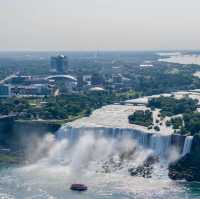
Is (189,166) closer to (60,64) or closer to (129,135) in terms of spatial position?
(129,135)

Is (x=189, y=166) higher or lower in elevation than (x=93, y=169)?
higher

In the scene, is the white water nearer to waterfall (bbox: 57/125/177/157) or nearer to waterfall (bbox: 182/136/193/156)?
waterfall (bbox: 57/125/177/157)

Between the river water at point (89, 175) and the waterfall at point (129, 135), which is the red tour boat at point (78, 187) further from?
the waterfall at point (129, 135)

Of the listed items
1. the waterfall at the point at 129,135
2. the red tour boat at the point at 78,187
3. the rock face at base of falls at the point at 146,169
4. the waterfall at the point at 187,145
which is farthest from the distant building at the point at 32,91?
the red tour boat at the point at 78,187

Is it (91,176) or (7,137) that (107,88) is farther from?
(91,176)

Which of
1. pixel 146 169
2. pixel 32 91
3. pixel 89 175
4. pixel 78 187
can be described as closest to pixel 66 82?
pixel 32 91

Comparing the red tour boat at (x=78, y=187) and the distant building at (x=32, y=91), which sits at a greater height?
the distant building at (x=32, y=91)
